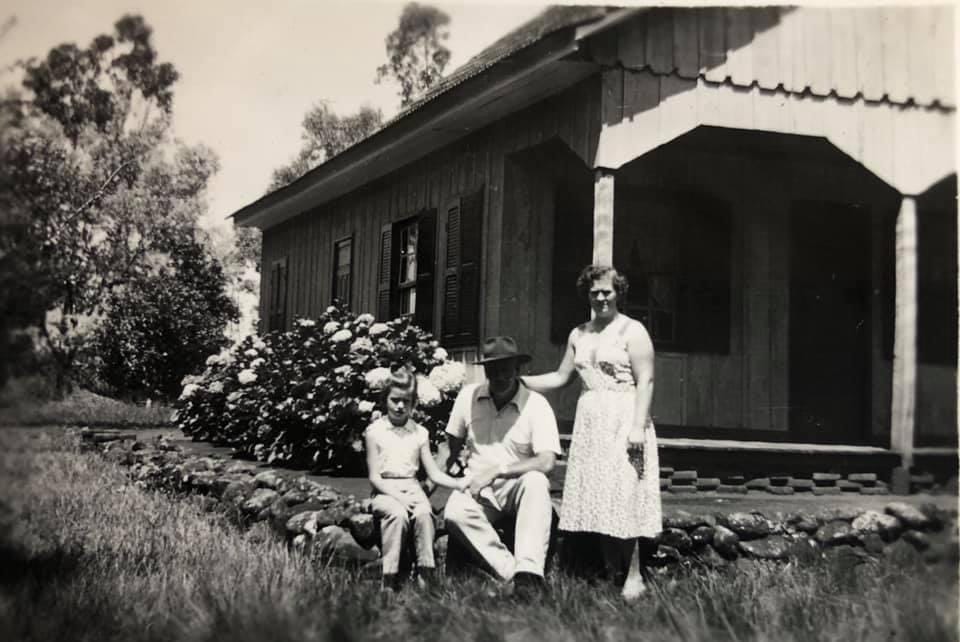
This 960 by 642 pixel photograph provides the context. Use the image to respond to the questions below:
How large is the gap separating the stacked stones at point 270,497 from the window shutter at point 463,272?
2.44 meters

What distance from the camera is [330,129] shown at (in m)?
35.4

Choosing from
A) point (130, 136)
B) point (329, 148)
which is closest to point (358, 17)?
point (130, 136)

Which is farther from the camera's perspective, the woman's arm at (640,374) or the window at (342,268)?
the window at (342,268)

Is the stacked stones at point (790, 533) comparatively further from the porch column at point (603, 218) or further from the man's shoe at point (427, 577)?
the porch column at point (603, 218)

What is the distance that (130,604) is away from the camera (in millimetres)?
4637

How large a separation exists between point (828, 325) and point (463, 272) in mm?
3778

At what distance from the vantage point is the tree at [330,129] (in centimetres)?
3516

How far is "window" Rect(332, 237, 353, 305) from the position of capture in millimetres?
13883

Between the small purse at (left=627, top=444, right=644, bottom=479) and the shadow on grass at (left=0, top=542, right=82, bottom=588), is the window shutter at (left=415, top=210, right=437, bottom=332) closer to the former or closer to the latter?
the small purse at (left=627, top=444, right=644, bottom=479)

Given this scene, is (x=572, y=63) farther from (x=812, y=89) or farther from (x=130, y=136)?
(x=130, y=136)

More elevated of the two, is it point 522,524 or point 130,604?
point 522,524

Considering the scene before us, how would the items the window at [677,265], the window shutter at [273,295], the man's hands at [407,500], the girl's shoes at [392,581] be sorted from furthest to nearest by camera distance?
the window shutter at [273,295], the window at [677,265], the man's hands at [407,500], the girl's shoes at [392,581]

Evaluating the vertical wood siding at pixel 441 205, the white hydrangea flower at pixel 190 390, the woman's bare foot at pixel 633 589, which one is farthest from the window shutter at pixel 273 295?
the woman's bare foot at pixel 633 589

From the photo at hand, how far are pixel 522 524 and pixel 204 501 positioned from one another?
11.8 ft
